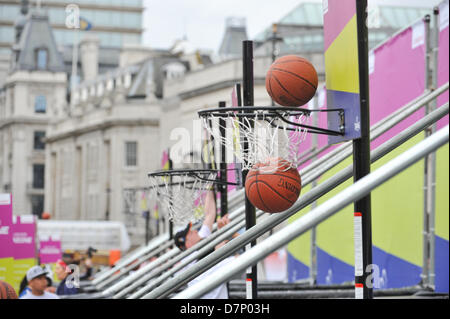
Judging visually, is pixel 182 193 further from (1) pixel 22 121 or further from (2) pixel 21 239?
(1) pixel 22 121

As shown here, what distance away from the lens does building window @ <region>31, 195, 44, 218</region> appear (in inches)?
3376

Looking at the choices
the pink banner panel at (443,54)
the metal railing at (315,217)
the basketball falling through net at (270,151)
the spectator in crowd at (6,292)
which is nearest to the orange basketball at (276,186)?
the basketball falling through net at (270,151)

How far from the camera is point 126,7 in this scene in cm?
11506

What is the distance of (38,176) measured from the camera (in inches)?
3649

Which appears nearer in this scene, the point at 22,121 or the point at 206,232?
the point at 206,232

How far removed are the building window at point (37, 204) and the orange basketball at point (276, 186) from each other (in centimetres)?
8012

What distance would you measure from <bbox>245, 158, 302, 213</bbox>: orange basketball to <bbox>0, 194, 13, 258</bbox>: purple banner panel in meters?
3.87

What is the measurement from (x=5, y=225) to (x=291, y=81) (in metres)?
4.43

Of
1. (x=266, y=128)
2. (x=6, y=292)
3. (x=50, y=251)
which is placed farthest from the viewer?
(x=50, y=251)

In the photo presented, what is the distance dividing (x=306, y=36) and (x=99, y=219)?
905 inches

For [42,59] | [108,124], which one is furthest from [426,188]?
[42,59]

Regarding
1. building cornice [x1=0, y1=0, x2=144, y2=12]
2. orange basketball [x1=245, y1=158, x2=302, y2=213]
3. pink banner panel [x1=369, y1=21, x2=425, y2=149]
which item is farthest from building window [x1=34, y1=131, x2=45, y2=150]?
orange basketball [x1=245, y1=158, x2=302, y2=213]

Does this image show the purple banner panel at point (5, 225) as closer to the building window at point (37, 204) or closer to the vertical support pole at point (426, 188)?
the vertical support pole at point (426, 188)
